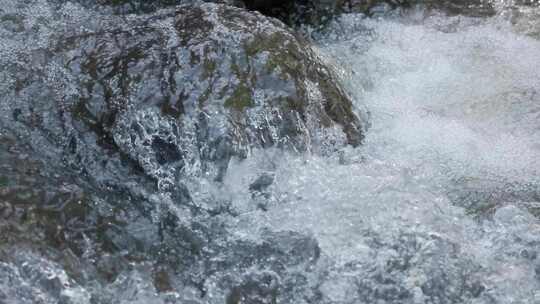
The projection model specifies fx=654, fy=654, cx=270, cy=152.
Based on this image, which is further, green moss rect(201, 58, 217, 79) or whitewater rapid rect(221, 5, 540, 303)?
green moss rect(201, 58, 217, 79)

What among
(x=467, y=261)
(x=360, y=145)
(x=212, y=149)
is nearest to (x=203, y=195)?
(x=212, y=149)

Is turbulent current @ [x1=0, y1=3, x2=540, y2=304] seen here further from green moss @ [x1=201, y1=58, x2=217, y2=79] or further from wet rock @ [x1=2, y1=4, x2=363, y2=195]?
green moss @ [x1=201, y1=58, x2=217, y2=79]

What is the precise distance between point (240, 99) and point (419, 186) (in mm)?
1004

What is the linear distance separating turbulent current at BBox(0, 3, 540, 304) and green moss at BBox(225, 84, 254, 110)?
0.25 meters

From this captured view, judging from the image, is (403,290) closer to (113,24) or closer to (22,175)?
(22,175)

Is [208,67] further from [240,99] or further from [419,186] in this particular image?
[419,186]

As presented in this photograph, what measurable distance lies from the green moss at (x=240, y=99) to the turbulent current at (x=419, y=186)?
25 centimetres

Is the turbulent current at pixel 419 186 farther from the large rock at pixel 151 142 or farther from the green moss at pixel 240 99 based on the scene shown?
the green moss at pixel 240 99

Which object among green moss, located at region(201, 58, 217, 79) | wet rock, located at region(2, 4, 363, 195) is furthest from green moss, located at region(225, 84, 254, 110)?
green moss, located at region(201, 58, 217, 79)

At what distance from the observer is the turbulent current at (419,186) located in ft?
9.19

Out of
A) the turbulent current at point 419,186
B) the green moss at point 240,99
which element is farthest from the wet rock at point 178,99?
the turbulent current at point 419,186

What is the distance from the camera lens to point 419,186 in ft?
10.8

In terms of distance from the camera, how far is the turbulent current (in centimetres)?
280

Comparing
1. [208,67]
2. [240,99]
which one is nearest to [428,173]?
[240,99]
